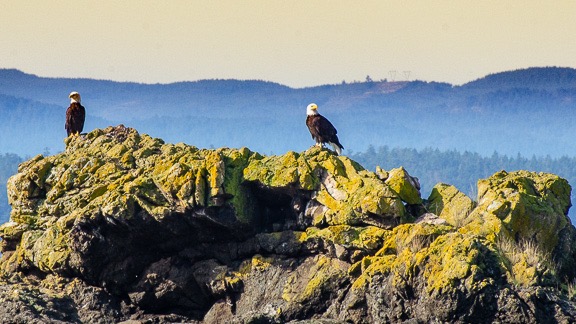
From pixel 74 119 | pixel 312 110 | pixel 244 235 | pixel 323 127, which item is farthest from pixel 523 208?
pixel 74 119

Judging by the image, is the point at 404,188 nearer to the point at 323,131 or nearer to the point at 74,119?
the point at 323,131

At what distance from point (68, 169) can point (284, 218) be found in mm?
5424

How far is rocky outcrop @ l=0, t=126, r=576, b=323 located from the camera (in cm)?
2145

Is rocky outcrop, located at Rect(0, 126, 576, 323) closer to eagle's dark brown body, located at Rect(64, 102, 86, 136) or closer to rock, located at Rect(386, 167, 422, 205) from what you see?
rock, located at Rect(386, 167, 422, 205)

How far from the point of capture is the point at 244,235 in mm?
23219

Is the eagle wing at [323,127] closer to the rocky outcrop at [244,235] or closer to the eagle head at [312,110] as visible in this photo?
the eagle head at [312,110]

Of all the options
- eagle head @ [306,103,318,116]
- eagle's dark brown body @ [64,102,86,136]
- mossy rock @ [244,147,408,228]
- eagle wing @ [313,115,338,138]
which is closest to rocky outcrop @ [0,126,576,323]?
mossy rock @ [244,147,408,228]

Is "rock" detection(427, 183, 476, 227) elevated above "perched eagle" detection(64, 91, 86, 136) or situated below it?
below

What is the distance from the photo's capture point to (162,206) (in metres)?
22.8

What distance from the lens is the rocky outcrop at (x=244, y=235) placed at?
21453 mm

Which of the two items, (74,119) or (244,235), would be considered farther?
(74,119)

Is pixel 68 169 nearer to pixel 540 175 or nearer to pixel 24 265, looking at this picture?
pixel 24 265

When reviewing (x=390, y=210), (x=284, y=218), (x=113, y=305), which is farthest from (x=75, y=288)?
(x=390, y=210)

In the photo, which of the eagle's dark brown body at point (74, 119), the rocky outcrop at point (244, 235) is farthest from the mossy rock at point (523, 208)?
the eagle's dark brown body at point (74, 119)
